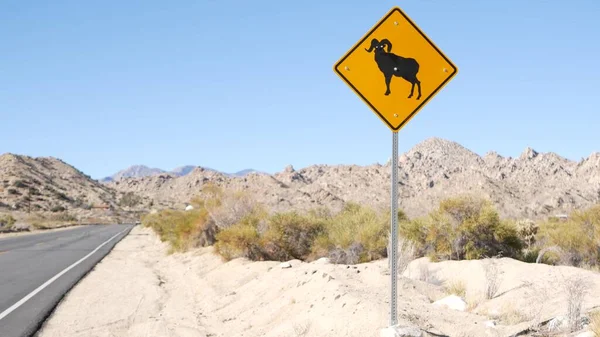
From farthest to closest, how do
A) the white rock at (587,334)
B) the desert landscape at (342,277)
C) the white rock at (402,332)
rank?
1. the desert landscape at (342,277)
2. the white rock at (402,332)
3. the white rock at (587,334)

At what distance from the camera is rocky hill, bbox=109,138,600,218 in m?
52.2

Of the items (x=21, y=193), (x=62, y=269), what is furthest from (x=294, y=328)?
(x=21, y=193)

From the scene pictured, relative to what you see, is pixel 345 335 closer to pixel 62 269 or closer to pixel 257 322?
pixel 257 322

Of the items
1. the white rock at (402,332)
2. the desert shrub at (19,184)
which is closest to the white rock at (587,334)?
the white rock at (402,332)

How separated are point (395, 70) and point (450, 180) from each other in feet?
191

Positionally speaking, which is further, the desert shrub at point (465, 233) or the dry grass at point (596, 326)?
the desert shrub at point (465, 233)

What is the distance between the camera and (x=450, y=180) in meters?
62.7

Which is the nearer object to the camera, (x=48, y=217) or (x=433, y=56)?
(x=433, y=56)

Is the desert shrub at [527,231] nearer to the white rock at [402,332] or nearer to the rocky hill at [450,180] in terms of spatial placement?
the white rock at [402,332]

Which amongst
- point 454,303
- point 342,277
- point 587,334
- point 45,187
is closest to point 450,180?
point 342,277

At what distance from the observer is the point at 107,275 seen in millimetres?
18031

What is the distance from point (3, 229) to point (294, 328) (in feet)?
172

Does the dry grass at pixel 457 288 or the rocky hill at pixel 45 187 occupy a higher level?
the rocky hill at pixel 45 187

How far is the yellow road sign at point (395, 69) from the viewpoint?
6.42 m
